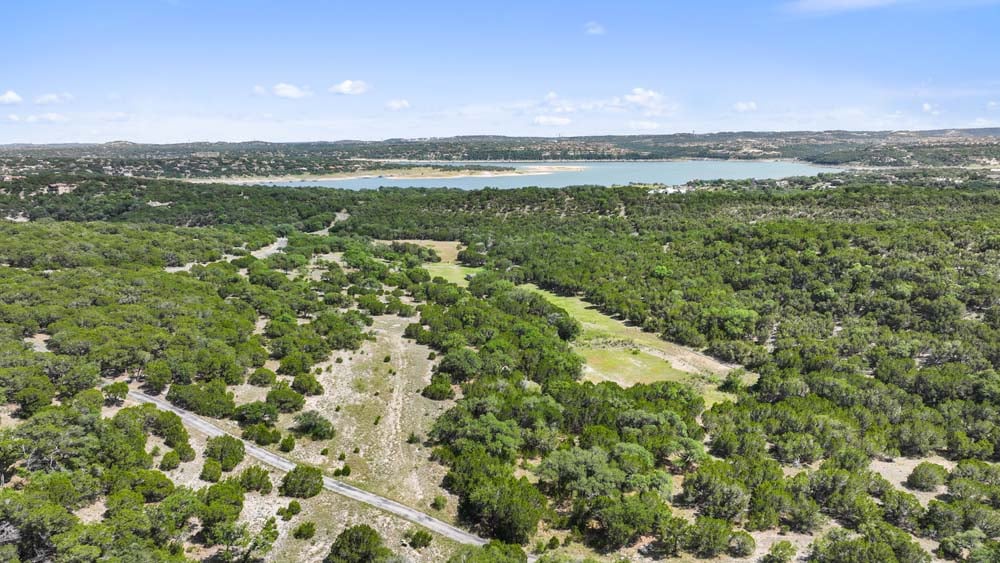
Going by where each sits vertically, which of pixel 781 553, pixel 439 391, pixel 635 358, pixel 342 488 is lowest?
pixel 342 488

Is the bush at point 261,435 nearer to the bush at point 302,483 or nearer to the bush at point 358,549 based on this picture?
the bush at point 302,483

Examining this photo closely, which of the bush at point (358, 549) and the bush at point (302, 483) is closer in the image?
the bush at point (358, 549)

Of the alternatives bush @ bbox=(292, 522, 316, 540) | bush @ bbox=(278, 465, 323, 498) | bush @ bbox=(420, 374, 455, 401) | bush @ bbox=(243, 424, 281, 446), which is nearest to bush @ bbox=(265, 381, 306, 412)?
bush @ bbox=(243, 424, 281, 446)

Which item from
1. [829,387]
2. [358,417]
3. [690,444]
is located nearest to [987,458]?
[829,387]

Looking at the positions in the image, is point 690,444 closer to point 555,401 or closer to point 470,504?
point 555,401

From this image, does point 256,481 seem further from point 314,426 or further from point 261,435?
point 314,426

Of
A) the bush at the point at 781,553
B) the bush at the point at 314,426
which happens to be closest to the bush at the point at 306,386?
the bush at the point at 314,426

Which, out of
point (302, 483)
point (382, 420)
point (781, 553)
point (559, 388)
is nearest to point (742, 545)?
point (781, 553)
